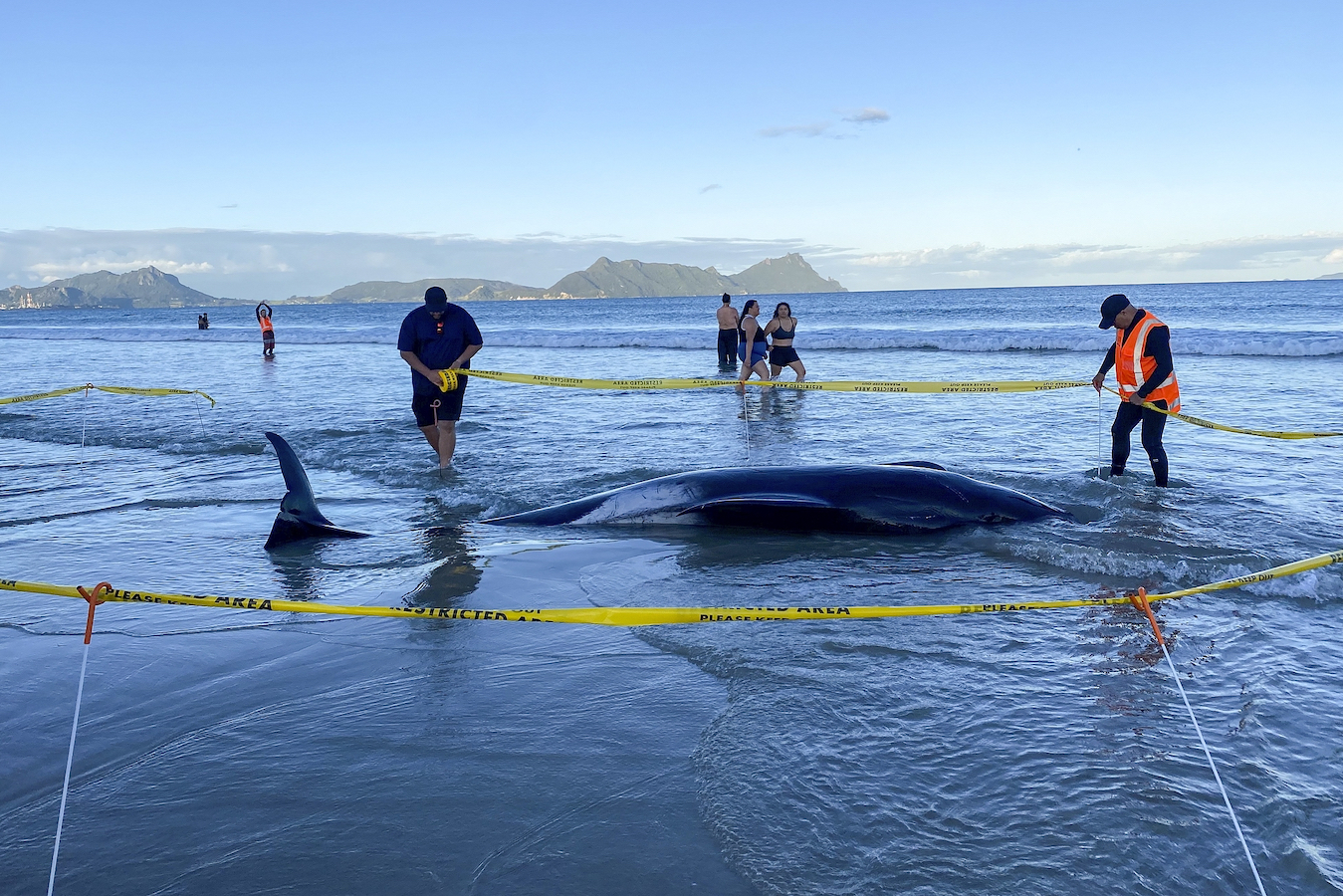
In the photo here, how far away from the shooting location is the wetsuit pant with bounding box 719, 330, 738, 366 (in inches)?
876

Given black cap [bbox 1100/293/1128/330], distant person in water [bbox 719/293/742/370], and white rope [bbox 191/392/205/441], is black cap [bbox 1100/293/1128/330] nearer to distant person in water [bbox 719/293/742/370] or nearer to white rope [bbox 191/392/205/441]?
white rope [bbox 191/392/205/441]

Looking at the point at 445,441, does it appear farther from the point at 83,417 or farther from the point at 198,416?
the point at 83,417

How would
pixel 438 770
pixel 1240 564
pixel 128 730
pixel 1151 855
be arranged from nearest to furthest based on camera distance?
pixel 1151 855
pixel 438 770
pixel 128 730
pixel 1240 564

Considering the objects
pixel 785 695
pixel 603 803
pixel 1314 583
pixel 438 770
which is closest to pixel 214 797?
pixel 438 770

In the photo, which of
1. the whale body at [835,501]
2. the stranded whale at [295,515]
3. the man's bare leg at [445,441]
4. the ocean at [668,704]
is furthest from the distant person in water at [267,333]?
the whale body at [835,501]

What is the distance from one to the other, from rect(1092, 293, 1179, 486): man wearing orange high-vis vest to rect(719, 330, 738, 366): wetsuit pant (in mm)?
14477

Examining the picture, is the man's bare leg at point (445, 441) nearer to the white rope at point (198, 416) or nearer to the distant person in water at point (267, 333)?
the white rope at point (198, 416)

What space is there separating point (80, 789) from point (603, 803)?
1.84 meters

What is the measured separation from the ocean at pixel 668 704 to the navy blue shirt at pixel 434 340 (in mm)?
1170

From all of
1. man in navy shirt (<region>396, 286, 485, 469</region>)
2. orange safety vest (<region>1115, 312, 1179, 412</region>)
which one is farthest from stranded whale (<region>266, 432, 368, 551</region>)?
orange safety vest (<region>1115, 312, 1179, 412</region>)

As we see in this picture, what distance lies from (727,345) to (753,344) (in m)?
5.88

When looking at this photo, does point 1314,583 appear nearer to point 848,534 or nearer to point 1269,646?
point 1269,646

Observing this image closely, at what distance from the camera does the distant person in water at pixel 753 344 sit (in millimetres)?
15977

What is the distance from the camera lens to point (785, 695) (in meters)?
3.79
